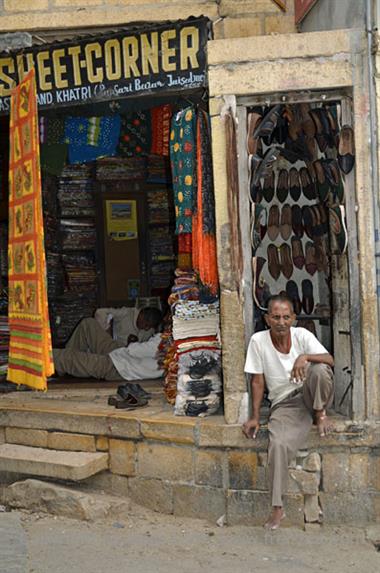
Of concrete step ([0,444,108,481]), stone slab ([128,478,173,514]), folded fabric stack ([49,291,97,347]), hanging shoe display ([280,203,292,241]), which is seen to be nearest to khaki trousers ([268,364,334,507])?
stone slab ([128,478,173,514])

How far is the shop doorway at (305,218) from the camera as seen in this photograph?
18.2ft

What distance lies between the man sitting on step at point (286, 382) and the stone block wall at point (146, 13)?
2.44 meters

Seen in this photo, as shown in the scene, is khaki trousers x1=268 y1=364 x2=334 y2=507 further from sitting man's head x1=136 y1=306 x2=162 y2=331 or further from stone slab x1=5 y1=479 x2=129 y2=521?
sitting man's head x1=136 y1=306 x2=162 y2=331

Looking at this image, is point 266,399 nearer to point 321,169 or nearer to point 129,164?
point 321,169

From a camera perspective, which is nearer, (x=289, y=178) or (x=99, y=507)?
(x=99, y=507)

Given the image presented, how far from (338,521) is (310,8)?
12.7 ft

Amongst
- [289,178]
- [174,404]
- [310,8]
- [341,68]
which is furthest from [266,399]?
[310,8]

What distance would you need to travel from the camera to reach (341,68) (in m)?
5.39

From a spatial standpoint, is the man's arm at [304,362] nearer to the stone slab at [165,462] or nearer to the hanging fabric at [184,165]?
the stone slab at [165,462]

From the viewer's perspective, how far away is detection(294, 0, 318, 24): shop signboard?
6.02 m

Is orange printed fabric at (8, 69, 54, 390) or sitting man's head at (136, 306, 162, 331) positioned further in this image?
sitting man's head at (136, 306, 162, 331)

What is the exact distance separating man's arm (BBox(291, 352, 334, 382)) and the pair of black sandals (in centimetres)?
164

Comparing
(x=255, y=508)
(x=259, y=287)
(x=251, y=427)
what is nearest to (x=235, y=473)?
(x=255, y=508)

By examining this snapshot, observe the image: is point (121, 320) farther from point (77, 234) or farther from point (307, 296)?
point (307, 296)
